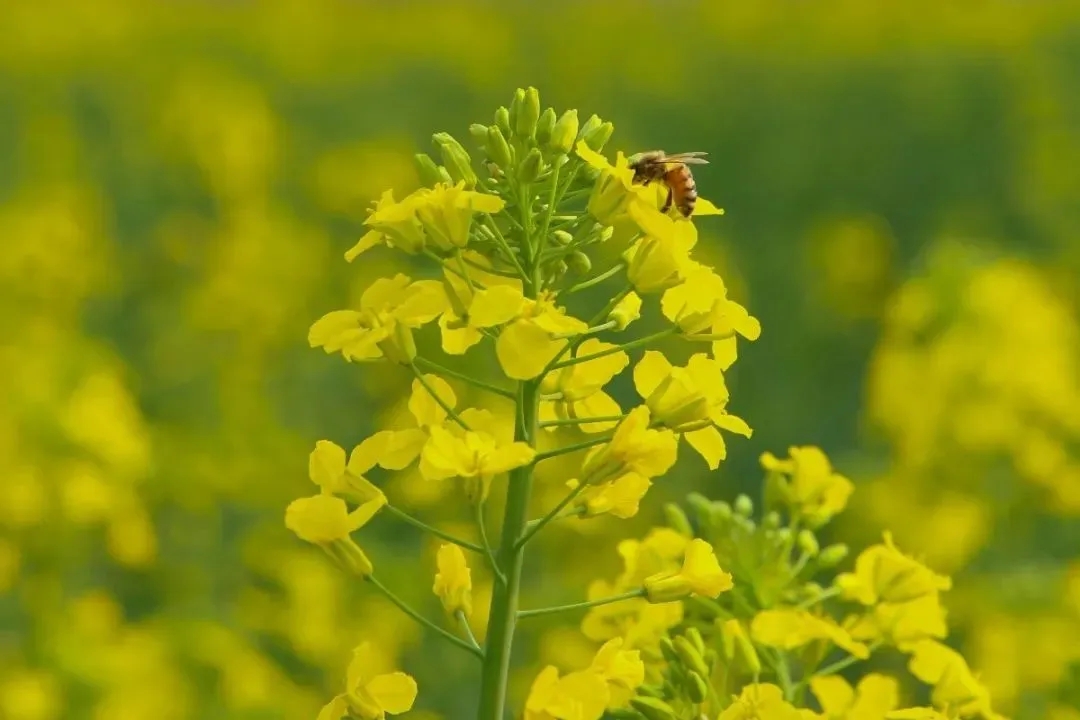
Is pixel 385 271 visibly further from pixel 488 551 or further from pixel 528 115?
pixel 488 551

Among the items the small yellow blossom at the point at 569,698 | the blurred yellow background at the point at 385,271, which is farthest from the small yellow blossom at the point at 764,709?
the blurred yellow background at the point at 385,271

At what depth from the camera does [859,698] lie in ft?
3.94

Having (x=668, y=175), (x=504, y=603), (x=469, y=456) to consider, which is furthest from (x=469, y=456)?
(x=668, y=175)

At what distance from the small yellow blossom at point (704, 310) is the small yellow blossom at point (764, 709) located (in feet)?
0.76

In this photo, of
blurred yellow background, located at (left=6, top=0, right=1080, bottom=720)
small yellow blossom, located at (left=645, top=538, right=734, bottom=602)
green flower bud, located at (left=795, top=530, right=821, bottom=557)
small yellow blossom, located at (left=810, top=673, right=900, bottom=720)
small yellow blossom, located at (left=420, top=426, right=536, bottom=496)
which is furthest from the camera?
blurred yellow background, located at (left=6, top=0, right=1080, bottom=720)

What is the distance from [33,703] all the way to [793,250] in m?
3.77

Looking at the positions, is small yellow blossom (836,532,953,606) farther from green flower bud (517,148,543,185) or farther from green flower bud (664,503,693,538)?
green flower bud (517,148,543,185)

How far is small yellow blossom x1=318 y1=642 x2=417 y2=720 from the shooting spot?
1.02 m

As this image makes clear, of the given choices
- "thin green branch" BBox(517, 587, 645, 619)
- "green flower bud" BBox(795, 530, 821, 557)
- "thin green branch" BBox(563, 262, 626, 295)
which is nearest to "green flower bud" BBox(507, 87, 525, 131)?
"thin green branch" BBox(563, 262, 626, 295)

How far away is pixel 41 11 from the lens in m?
9.35

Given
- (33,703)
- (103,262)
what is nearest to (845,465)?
(33,703)

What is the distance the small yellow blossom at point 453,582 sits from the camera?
1.09 m

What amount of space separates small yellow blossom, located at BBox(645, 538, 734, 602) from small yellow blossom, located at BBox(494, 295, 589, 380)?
0.60 feet

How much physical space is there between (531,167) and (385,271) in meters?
3.99
